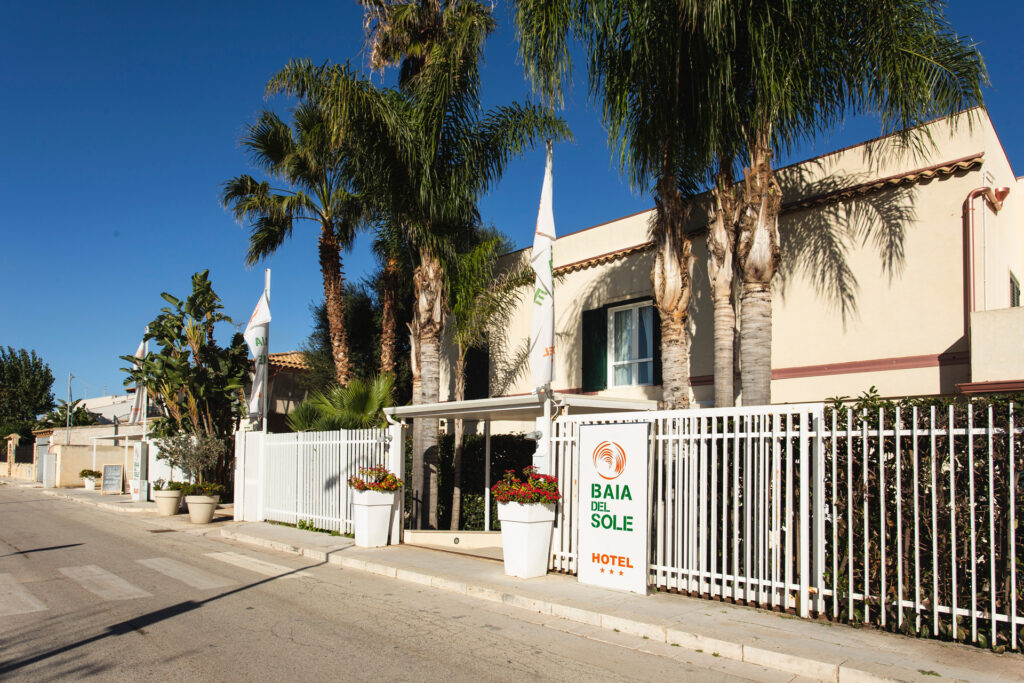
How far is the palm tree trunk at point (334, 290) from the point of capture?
1986 cm

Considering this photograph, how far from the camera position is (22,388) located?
5716 cm

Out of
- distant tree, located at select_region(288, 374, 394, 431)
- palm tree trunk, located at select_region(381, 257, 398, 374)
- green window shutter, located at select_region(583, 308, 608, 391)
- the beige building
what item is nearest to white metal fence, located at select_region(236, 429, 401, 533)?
distant tree, located at select_region(288, 374, 394, 431)

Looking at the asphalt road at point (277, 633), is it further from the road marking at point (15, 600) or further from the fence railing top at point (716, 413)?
the fence railing top at point (716, 413)

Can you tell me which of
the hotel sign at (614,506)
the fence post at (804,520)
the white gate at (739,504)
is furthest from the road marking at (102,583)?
the fence post at (804,520)

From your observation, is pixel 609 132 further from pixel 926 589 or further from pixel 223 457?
pixel 223 457

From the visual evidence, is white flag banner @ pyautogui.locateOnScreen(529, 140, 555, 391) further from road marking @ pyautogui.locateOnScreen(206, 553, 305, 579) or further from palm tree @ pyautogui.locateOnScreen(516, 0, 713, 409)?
road marking @ pyautogui.locateOnScreen(206, 553, 305, 579)

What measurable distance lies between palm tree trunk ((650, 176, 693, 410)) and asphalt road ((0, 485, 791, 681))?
4.61m

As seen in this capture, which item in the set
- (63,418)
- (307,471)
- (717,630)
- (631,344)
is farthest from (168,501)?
(63,418)

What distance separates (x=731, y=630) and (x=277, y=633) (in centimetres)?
432

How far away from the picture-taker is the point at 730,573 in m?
8.35

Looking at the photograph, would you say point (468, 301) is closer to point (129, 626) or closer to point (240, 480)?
point (240, 480)

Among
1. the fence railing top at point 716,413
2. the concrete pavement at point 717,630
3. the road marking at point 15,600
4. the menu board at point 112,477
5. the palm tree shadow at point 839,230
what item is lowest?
the menu board at point 112,477

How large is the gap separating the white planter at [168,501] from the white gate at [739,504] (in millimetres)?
15808

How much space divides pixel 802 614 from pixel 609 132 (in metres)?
7.20
